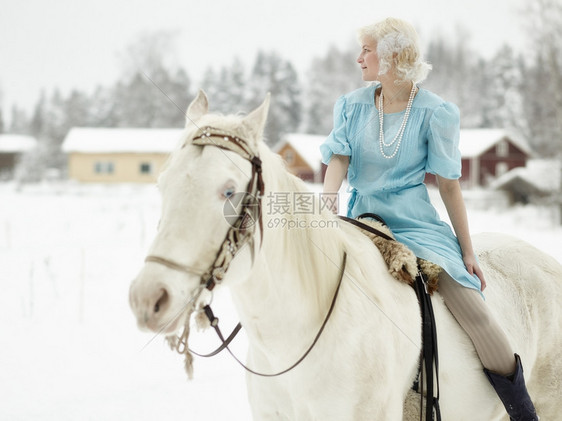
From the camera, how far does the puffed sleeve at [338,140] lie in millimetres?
2301

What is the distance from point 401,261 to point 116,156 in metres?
35.8

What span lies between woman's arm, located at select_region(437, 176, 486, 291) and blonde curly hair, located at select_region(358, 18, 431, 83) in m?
0.53

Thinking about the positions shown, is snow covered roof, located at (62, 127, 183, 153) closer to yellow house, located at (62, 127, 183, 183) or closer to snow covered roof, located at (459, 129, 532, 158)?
yellow house, located at (62, 127, 183, 183)

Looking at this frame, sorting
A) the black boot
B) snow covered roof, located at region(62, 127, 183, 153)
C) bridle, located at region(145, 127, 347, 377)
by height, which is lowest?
snow covered roof, located at region(62, 127, 183, 153)

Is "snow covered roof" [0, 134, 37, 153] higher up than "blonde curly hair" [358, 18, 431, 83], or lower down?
lower down

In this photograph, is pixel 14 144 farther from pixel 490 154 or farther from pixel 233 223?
pixel 233 223

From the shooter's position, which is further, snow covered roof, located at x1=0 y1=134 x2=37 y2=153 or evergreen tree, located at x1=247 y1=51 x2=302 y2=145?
snow covered roof, located at x1=0 y1=134 x2=37 y2=153

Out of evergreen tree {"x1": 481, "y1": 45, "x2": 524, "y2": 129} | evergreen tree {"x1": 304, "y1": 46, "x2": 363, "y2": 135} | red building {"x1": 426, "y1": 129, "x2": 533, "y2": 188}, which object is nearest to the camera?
red building {"x1": 426, "y1": 129, "x2": 533, "y2": 188}

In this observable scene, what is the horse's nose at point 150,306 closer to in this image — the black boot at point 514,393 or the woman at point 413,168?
the woman at point 413,168

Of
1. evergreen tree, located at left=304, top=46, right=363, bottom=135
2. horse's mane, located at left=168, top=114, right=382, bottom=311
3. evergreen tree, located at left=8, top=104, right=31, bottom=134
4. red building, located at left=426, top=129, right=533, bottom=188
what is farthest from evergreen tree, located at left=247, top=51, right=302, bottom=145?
evergreen tree, located at left=8, top=104, right=31, bottom=134

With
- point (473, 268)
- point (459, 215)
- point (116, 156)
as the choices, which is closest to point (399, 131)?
point (459, 215)

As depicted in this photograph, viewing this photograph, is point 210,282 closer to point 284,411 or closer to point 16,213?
point 284,411

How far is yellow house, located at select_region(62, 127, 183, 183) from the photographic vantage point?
113 feet

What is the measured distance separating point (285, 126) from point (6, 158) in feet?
83.0
